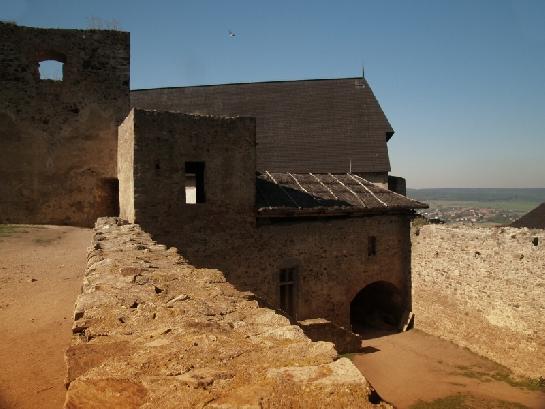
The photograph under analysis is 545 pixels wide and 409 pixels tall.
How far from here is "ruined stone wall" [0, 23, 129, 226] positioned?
1366 centimetres

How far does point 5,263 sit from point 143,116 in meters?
4.43

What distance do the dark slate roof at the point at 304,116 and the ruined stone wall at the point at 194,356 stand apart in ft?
58.0

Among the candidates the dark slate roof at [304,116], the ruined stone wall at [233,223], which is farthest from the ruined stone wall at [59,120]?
the dark slate roof at [304,116]

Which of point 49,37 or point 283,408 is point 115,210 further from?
point 283,408

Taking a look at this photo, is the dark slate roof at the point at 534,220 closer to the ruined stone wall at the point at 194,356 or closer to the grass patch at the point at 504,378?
the grass patch at the point at 504,378

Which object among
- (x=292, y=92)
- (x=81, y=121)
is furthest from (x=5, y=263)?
(x=292, y=92)

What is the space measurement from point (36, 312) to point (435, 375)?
33.5 feet

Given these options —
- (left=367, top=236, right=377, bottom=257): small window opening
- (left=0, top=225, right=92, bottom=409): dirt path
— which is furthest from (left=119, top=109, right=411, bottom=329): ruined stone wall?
(left=0, top=225, right=92, bottom=409): dirt path

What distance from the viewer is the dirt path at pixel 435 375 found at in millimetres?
10703

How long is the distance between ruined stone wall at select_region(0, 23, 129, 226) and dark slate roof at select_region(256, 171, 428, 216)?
517 centimetres

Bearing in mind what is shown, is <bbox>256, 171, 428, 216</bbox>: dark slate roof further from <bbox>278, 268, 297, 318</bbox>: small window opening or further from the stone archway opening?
the stone archway opening

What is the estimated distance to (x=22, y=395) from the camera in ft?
15.0

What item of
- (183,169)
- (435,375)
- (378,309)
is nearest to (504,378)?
(435,375)

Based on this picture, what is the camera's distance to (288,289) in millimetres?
14023
